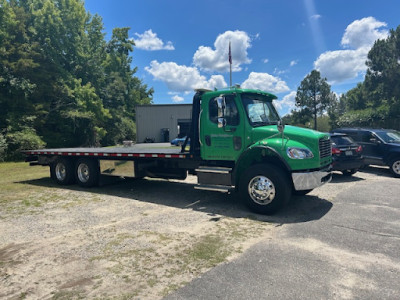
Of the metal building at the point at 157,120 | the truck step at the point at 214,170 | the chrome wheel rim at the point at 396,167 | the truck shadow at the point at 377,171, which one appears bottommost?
the truck shadow at the point at 377,171

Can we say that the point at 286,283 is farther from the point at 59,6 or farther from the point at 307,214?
the point at 59,6

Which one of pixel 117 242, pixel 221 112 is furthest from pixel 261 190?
pixel 117 242

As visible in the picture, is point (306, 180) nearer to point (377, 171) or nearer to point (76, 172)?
point (76, 172)

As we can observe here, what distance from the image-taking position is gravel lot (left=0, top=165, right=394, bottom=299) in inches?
131

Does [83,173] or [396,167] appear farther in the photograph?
[396,167]

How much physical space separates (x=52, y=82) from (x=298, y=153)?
25.6 m

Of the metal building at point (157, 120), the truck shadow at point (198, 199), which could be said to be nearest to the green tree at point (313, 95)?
the metal building at point (157, 120)

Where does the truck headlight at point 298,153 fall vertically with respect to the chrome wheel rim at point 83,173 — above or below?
above

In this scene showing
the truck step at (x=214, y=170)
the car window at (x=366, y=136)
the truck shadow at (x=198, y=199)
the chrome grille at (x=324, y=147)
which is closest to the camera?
the truck shadow at (x=198, y=199)

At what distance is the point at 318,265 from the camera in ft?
11.8

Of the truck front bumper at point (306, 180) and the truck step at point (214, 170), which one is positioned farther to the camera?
the truck step at point (214, 170)

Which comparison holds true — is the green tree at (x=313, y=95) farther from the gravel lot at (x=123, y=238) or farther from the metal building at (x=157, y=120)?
the gravel lot at (x=123, y=238)

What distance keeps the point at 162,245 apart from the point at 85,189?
5.70 meters

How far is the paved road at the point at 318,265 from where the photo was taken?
3033 mm
